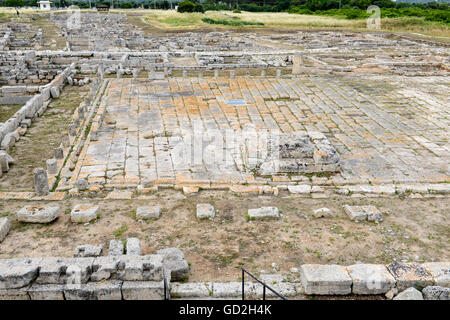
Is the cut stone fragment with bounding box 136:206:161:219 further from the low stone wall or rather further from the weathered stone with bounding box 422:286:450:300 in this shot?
the low stone wall

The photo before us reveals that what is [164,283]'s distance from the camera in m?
5.23

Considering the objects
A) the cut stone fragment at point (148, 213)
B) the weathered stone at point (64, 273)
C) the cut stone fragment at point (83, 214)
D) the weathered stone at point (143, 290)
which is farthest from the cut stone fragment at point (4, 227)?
the weathered stone at point (143, 290)

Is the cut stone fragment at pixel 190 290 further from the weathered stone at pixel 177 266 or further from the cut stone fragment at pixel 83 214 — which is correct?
the cut stone fragment at pixel 83 214

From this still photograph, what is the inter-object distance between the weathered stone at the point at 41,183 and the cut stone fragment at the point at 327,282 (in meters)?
5.88

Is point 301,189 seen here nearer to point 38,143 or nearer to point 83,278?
point 83,278

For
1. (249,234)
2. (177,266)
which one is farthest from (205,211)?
(177,266)

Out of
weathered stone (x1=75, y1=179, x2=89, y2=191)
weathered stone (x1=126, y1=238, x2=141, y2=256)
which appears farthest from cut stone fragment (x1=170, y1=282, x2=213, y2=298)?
weathered stone (x1=75, y1=179, x2=89, y2=191)

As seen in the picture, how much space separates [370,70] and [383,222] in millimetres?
16328

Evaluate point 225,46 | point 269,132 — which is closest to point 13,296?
point 269,132

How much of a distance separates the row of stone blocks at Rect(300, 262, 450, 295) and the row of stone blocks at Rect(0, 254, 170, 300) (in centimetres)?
208

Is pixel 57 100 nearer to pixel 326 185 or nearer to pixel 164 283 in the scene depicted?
pixel 326 185

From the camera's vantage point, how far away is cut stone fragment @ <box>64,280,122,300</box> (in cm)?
508

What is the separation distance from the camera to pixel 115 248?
6.30 meters

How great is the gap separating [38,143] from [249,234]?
26.7 feet
